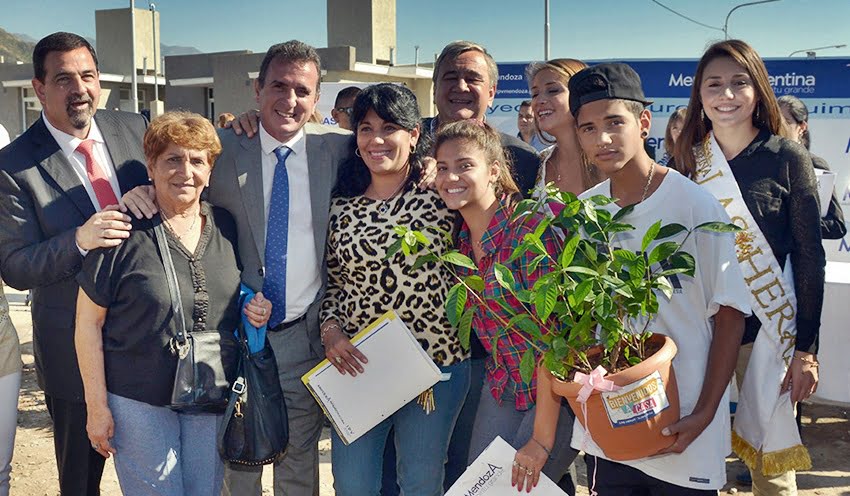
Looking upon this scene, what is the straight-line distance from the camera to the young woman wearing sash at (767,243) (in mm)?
2875

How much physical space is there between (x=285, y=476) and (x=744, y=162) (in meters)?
2.26

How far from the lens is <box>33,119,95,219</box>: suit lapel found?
315 centimetres

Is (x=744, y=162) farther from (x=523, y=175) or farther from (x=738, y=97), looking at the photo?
(x=523, y=175)

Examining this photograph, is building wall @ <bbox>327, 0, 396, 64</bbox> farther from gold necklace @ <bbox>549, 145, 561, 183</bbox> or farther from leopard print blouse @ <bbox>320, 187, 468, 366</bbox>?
leopard print blouse @ <bbox>320, 187, 468, 366</bbox>

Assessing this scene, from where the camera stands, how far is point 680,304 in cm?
233

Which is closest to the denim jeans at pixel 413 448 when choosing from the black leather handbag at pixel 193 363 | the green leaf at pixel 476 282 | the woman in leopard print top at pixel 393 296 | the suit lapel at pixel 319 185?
the woman in leopard print top at pixel 393 296

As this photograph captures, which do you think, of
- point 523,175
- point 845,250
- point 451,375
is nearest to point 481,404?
point 451,375

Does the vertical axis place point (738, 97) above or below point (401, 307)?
above

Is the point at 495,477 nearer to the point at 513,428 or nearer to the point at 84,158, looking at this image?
the point at 513,428

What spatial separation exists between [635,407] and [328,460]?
3.24 m

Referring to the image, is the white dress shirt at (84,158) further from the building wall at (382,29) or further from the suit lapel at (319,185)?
the building wall at (382,29)

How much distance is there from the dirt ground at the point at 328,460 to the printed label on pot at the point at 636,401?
2470 mm

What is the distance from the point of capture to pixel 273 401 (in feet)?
10.1

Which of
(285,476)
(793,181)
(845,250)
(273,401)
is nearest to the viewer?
(793,181)
